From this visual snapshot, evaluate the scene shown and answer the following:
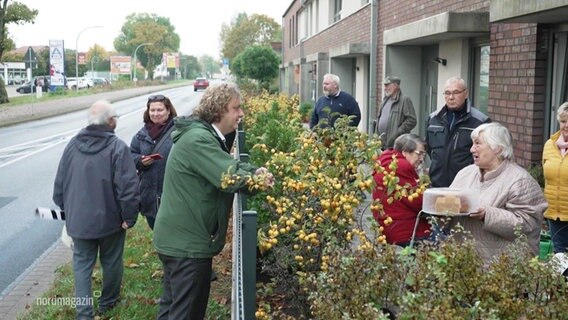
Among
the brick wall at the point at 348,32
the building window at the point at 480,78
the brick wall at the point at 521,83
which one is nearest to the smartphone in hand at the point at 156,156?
the brick wall at the point at 521,83

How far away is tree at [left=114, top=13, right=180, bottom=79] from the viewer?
4687 inches

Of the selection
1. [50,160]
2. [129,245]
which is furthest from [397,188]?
[50,160]

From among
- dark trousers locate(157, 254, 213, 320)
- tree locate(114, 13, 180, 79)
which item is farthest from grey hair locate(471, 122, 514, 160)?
tree locate(114, 13, 180, 79)

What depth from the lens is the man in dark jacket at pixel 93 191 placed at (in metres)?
5.61

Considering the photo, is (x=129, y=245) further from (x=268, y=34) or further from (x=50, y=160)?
(x=268, y=34)

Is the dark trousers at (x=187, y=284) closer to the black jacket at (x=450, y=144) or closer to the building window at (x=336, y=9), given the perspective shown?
the black jacket at (x=450, y=144)

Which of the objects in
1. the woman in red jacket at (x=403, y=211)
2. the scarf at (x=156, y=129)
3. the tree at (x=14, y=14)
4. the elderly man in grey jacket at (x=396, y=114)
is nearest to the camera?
the woman in red jacket at (x=403, y=211)

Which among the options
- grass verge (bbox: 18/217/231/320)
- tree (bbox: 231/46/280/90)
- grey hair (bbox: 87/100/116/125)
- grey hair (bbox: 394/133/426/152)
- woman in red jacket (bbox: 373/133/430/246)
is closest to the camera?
woman in red jacket (bbox: 373/133/430/246)

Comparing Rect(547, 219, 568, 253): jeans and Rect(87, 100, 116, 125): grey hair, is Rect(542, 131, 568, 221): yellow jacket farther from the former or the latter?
Rect(87, 100, 116, 125): grey hair

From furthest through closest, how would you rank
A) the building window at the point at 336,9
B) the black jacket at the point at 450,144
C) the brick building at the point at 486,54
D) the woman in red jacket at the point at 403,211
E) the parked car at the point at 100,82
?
the parked car at the point at 100,82 → the building window at the point at 336,9 → the brick building at the point at 486,54 → the black jacket at the point at 450,144 → the woman in red jacket at the point at 403,211

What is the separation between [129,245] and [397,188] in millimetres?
4823

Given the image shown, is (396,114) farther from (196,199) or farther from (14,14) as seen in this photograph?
(14,14)

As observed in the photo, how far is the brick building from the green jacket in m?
3.54

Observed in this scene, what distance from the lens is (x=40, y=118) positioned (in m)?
33.7
